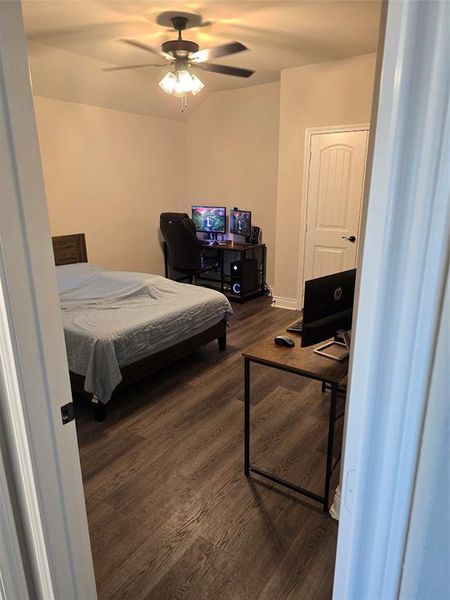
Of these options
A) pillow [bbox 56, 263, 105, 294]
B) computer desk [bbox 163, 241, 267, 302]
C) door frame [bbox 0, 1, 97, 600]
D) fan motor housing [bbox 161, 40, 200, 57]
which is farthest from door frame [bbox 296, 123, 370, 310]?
door frame [bbox 0, 1, 97, 600]

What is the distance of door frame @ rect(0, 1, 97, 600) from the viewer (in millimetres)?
853

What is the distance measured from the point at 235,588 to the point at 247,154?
500 centimetres

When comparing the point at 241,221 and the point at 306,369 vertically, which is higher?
the point at 241,221

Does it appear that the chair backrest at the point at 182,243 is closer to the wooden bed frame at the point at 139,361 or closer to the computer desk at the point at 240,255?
the computer desk at the point at 240,255

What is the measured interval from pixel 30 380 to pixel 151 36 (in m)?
3.40

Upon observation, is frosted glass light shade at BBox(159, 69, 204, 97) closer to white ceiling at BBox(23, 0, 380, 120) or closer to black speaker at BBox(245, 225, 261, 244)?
white ceiling at BBox(23, 0, 380, 120)

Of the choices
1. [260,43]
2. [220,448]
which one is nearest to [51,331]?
[220,448]

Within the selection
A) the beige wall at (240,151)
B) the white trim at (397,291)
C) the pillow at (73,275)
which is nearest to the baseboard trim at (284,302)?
the beige wall at (240,151)

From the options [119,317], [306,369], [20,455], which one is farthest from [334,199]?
[20,455]

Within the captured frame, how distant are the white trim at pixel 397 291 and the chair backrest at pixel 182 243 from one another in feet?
15.2

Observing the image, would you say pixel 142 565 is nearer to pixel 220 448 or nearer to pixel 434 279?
pixel 220 448

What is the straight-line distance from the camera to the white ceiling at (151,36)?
8.98 ft

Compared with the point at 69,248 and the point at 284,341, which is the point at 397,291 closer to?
the point at 284,341

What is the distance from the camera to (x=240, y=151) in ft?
18.0
